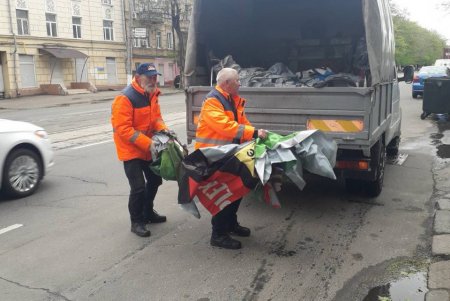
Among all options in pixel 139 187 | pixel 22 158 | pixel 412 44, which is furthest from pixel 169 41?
pixel 412 44

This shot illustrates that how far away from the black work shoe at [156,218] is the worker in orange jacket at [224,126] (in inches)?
35.8

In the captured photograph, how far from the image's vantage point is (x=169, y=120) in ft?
49.6

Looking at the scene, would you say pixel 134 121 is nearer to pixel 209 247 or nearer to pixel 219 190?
pixel 219 190

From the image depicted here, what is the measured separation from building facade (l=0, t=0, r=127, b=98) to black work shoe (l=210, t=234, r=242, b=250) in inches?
1142

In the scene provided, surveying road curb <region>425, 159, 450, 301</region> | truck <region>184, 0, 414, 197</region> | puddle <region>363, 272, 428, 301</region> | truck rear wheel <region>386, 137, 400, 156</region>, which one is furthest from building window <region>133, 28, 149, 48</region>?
puddle <region>363, 272, 428, 301</region>

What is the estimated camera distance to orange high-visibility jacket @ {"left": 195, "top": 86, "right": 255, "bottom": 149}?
421cm

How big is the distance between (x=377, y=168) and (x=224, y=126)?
7.97ft

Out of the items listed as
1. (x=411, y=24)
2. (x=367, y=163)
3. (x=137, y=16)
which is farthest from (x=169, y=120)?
(x=411, y=24)

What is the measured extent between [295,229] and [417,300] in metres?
1.66

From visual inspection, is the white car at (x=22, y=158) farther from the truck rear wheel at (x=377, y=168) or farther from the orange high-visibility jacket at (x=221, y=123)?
the truck rear wheel at (x=377, y=168)

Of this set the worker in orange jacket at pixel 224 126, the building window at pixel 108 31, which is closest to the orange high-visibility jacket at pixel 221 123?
the worker in orange jacket at pixel 224 126

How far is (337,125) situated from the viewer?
5.11 meters

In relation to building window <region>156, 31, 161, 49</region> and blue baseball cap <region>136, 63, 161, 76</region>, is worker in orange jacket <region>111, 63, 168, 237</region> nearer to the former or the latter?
blue baseball cap <region>136, 63, 161, 76</region>

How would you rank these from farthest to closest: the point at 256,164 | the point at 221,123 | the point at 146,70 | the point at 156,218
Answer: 1. the point at 156,218
2. the point at 146,70
3. the point at 221,123
4. the point at 256,164
